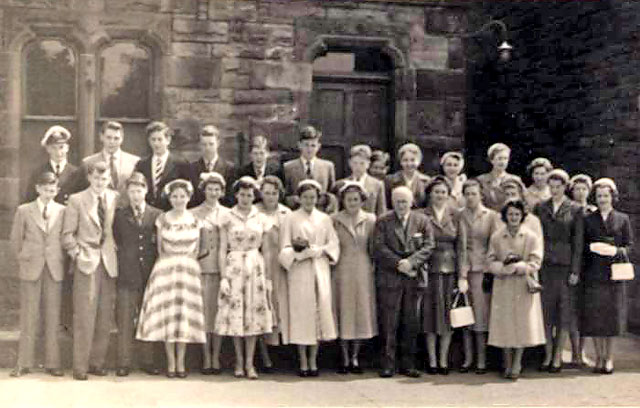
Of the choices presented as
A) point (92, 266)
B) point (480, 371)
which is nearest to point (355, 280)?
point (480, 371)

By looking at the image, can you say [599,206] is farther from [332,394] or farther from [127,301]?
[127,301]

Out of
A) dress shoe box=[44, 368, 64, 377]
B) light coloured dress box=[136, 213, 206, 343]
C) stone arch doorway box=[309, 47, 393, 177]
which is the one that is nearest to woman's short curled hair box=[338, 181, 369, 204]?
light coloured dress box=[136, 213, 206, 343]

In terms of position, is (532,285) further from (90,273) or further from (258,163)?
(90,273)

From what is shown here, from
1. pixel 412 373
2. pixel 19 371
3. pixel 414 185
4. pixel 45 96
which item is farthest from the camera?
pixel 45 96

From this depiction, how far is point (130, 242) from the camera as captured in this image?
28.6 ft

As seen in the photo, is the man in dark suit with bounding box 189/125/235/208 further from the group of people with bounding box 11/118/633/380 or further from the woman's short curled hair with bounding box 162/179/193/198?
the woman's short curled hair with bounding box 162/179/193/198

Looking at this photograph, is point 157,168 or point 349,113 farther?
point 349,113

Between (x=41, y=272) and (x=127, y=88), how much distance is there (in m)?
3.26

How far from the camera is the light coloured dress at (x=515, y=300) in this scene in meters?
9.06

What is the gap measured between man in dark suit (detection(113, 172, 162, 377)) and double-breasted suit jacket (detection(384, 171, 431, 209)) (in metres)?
2.29

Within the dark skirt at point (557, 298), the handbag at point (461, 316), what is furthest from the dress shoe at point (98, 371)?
the dark skirt at point (557, 298)

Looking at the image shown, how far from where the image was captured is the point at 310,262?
897 centimetres

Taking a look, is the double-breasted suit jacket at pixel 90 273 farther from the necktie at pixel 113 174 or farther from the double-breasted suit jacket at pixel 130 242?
the necktie at pixel 113 174

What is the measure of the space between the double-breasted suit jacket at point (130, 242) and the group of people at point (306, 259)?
12 mm
